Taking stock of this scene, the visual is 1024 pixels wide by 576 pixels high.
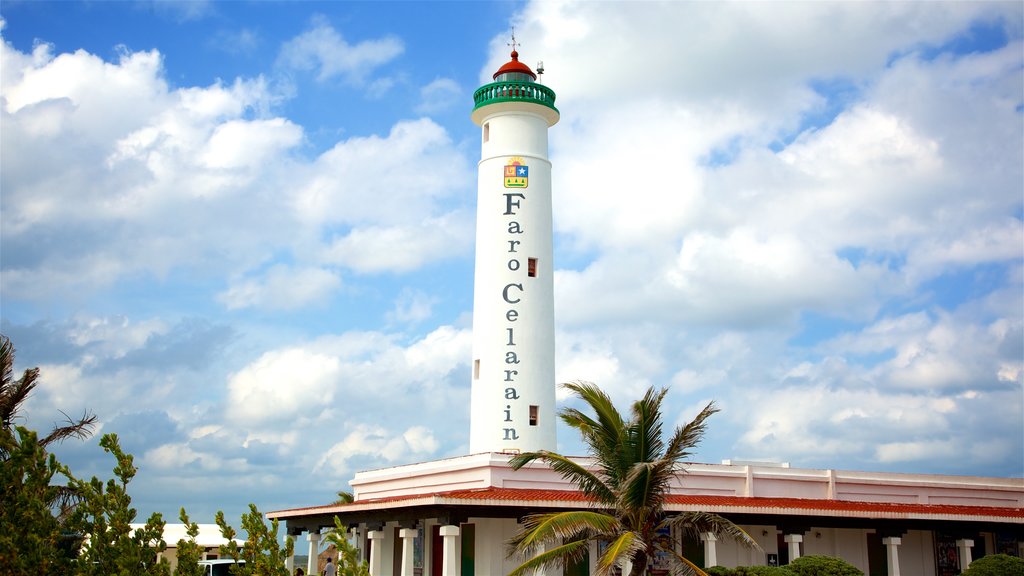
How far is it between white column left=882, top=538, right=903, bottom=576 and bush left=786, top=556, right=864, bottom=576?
5144 millimetres

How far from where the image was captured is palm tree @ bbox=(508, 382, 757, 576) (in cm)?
2067

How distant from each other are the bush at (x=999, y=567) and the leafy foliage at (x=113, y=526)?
19828 millimetres

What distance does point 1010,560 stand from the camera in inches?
1043

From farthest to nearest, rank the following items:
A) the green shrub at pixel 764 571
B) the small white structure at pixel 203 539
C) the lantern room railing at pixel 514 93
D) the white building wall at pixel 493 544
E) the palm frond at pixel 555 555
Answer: the small white structure at pixel 203 539
the lantern room railing at pixel 514 93
the white building wall at pixel 493 544
the green shrub at pixel 764 571
the palm frond at pixel 555 555

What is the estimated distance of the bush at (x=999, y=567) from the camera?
26.2 m

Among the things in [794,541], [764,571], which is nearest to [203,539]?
[794,541]

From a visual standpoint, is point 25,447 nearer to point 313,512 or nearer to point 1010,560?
point 313,512

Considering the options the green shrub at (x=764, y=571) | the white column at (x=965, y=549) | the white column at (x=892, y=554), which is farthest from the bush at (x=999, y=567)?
the green shrub at (x=764, y=571)

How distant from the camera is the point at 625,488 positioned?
20734mm

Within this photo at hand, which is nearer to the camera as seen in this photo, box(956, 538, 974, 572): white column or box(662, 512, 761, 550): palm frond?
box(662, 512, 761, 550): palm frond

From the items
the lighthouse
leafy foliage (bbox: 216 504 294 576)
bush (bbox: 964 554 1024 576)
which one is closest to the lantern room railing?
the lighthouse

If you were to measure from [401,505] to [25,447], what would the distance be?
10.5 m

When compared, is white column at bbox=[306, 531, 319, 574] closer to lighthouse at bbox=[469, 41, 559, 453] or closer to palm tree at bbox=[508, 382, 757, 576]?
lighthouse at bbox=[469, 41, 559, 453]

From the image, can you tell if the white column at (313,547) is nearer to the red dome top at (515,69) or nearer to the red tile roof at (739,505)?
the red tile roof at (739,505)
